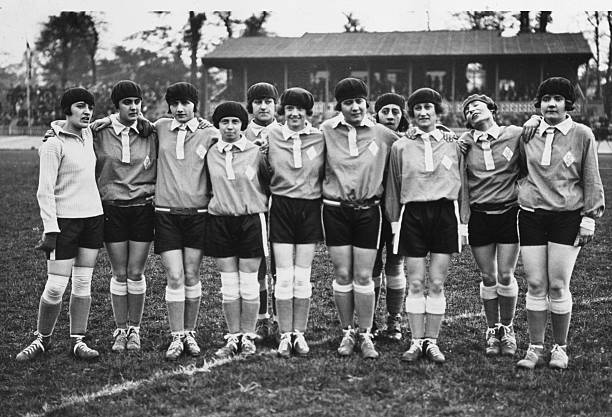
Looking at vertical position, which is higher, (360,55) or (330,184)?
(360,55)

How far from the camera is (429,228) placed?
5051mm

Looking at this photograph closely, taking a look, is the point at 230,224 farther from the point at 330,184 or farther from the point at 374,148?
the point at 374,148

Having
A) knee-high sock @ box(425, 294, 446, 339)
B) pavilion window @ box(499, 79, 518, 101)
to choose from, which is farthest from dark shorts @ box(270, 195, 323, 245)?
pavilion window @ box(499, 79, 518, 101)

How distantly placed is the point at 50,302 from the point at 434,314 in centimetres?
288

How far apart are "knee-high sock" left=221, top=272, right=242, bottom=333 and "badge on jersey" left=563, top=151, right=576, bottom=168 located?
99.1 inches

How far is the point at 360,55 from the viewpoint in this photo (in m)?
32.7

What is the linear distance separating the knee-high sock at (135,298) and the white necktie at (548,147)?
3152 millimetres

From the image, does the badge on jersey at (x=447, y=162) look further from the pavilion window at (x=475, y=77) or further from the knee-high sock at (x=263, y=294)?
the pavilion window at (x=475, y=77)

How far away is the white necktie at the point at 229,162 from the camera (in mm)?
5160

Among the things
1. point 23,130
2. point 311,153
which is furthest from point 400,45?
point 311,153

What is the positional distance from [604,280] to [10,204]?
11.2 meters

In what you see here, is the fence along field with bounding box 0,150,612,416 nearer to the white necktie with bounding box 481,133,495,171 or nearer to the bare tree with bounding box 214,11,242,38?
the white necktie with bounding box 481,133,495,171

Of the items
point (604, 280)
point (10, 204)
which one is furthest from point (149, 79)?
point (604, 280)

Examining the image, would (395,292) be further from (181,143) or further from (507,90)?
(507,90)
